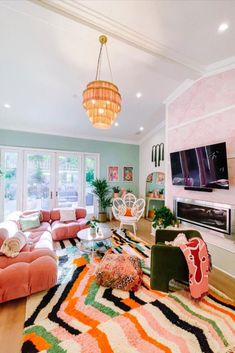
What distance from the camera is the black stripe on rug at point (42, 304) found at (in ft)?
5.82

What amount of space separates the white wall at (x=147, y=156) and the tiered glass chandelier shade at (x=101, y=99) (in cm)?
348

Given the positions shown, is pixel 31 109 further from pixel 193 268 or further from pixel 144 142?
pixel 193 268

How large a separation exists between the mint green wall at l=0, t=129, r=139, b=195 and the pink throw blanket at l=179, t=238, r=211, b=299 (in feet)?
14.2

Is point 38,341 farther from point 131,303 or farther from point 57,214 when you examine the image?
point 57,214

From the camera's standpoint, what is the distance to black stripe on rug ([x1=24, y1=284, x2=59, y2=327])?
1.78 m

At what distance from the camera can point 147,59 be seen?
283 cm

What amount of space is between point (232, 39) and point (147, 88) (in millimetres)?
1633

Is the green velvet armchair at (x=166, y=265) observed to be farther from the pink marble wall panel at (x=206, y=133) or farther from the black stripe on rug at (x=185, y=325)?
the pink marble wall panel at (x=206, y=133)

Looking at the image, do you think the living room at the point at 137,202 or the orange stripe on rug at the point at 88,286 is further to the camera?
the orange stripe on rug at the point at 88,286

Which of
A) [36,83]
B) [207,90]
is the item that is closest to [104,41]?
[36,83]

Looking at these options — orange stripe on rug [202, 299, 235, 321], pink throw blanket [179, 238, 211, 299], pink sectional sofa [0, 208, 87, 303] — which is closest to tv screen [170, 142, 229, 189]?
pink throw blanket [179, 238, 211, 299]

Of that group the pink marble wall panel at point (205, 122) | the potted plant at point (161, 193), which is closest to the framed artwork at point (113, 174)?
the potted plant at point (161, 193)

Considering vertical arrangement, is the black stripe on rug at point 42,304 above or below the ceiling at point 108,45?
below

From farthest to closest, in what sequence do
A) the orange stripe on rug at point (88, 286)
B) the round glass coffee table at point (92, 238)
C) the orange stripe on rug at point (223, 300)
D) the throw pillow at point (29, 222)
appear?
the throw pillow at point (29, 222) < the round glass coffee table at point (92, 238) < the orange stripe on rug at point (88, 286) < the orange stripe on rug at point (223, 300)
